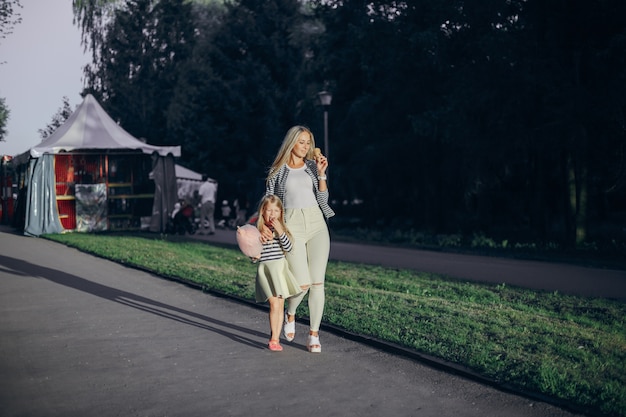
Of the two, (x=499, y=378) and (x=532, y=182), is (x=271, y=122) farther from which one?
(x=499, y=378)

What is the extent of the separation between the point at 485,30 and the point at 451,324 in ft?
→ 51.4

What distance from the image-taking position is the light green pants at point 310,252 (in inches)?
269

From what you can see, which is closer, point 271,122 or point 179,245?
point 179,245

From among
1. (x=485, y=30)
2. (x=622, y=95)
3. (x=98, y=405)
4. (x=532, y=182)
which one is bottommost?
(x=98, y=405)

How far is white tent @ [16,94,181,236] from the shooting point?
24.8 m

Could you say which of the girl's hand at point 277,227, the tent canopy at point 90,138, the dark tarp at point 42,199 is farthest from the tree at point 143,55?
the girl's hand at point 277,227

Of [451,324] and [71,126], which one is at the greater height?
[71,126]

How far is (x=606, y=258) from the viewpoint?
16.6 meters

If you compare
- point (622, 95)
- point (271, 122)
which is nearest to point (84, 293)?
point (622, 95)

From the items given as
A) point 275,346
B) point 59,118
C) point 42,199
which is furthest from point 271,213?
point 59,118

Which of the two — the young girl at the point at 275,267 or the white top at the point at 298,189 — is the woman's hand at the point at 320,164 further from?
the young girl at the point at 275,267

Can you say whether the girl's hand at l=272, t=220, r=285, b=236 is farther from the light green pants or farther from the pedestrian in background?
the pedestrian in background

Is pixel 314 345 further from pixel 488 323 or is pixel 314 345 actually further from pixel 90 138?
pixel 90 138

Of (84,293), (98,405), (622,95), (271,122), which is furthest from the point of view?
(271,122)
